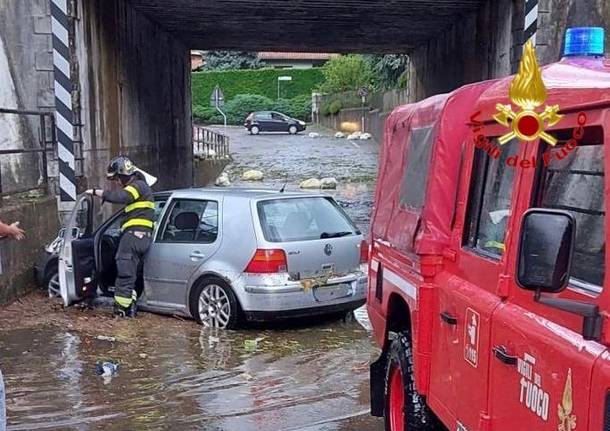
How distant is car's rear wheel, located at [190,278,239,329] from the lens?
8508mm

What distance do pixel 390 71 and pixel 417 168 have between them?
41.2m

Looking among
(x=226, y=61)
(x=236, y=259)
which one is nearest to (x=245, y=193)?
(x=236, y=259)

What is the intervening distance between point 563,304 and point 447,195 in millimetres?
1592

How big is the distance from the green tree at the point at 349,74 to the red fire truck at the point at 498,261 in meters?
52.2

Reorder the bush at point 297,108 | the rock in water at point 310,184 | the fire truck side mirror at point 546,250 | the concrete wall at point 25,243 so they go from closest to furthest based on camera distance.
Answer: the fire truck side mirror at point 546,250 → the concrete wall at point 25,243 → the rock in water at point 310,184 → the bush at point 297,108

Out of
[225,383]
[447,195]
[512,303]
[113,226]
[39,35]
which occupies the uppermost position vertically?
[39,35]

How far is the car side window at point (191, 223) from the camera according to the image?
8809 mm

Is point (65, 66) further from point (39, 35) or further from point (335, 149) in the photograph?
point (335, 149)

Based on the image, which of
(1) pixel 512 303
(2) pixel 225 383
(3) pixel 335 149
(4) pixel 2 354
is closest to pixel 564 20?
(2) pixel 225 383

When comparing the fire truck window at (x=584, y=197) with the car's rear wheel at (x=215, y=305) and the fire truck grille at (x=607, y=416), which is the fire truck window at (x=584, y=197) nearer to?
the fire truck grille at (x=607, y=416)

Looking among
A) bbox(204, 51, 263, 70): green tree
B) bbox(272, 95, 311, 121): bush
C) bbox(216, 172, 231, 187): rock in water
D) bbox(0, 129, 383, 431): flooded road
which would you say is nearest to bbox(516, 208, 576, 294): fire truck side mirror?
bbox(0, 129, 383, 431): flooded road

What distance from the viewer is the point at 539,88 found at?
2.74 meters

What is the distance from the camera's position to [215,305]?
28.5 ft

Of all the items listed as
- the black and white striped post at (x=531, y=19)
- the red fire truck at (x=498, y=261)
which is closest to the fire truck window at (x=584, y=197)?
the red fire truck at (x=498, y=261)
